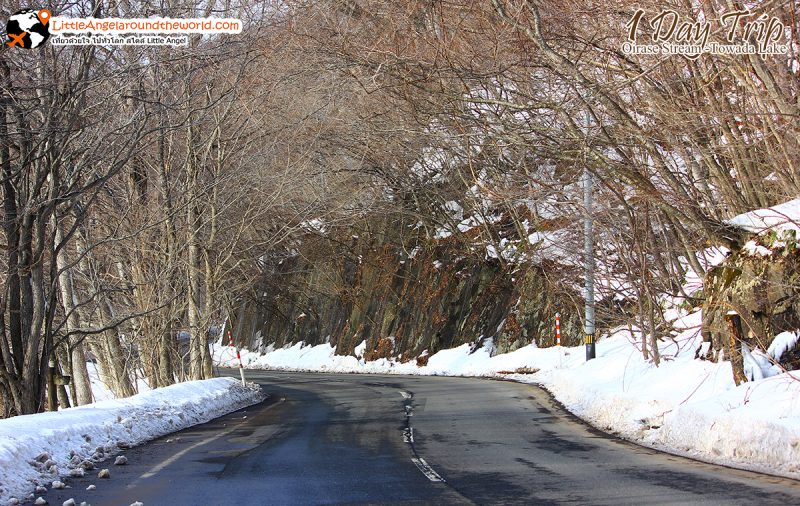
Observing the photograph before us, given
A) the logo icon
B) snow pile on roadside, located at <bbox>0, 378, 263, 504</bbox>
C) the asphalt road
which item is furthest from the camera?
the logo icon

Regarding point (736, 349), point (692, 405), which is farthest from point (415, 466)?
point (736, 349)

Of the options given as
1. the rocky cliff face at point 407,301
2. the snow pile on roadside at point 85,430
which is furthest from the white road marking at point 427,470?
the rocky cliff face at point 407,301

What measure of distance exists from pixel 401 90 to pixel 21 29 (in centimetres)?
607

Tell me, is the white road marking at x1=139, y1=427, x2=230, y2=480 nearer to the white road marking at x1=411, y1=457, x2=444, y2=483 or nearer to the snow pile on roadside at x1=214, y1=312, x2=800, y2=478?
the white road marking at x1=411, y1=457, x2=444, y2=483

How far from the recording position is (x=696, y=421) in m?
9.98

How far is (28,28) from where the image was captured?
12594 millimetres

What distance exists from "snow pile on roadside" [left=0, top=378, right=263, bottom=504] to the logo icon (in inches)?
227

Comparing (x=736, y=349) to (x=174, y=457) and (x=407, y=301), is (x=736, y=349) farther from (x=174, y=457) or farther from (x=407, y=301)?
(x=407, y=301)

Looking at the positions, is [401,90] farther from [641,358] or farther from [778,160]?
[641,358]

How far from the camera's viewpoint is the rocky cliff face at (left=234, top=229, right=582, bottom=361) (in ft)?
94.7

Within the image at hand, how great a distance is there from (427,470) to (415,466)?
0.35 metres

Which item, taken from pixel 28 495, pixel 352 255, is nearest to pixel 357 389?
pixel 28 495

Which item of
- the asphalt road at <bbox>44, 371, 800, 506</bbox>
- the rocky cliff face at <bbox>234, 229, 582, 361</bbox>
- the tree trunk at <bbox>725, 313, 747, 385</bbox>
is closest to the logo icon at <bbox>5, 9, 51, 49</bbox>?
the asphalt road at <bbox>44, 371, 800, 506</bbox>

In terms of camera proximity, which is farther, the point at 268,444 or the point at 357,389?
the point at 357,389
